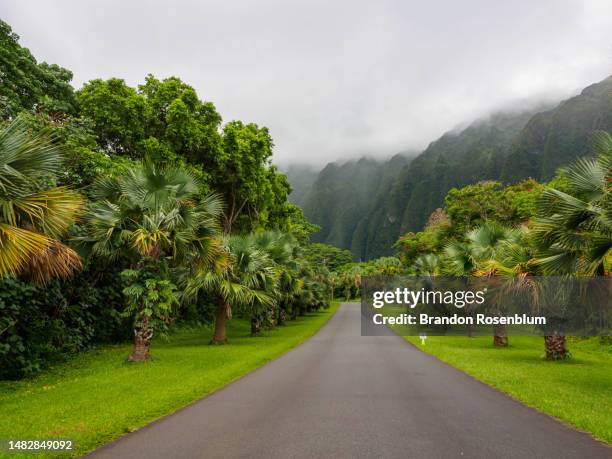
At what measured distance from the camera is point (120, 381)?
10.0 m

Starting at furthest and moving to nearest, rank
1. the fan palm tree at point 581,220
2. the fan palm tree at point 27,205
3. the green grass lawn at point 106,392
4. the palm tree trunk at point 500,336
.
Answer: the palm tree trunk at point 500,336, the fan palm tree at point 581,220, the fan palm tree at point 27,205, the green grass lawn at point 106,392

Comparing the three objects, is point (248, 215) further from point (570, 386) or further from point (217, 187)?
point (570, 386)

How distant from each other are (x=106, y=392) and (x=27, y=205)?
13.7 feet

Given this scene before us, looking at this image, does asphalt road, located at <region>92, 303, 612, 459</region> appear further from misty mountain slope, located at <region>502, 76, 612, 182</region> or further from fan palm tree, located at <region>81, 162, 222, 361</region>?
misty mountain slope, located at <region>502, 76, 612, 182</region>

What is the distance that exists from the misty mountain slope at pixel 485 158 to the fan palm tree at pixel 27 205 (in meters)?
87.3

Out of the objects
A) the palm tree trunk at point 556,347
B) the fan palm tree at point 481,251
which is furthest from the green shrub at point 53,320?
the palm tree trunk at point 556,347

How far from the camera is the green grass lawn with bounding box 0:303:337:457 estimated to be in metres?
6.10

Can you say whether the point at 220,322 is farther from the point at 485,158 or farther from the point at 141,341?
the point at 485,158

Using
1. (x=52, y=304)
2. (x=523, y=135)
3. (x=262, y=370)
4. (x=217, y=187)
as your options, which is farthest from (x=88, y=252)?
(x=523, y=135)

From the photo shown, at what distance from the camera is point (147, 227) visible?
13.5 metres

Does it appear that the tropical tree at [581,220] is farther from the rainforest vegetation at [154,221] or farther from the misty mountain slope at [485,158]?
the misty mountain slope at [485,158]

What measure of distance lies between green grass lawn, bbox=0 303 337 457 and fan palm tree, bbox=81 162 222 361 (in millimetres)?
1793

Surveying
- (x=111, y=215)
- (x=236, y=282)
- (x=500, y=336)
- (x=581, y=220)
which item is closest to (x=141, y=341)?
(x=111, y=215)

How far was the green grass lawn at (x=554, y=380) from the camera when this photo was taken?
6883 millimetres
